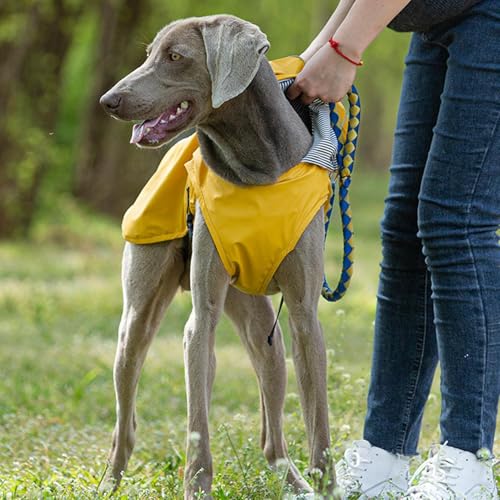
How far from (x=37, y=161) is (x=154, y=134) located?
31.6 feet

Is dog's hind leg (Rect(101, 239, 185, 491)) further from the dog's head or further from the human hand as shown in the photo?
the human hand

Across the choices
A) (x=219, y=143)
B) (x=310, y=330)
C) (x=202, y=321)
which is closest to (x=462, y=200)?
(x=310, y=330)

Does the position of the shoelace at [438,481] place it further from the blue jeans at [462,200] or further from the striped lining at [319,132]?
the striped lining at [319,132]

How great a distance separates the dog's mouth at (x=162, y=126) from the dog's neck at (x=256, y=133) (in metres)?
0.10

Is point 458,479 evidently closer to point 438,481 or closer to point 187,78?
point 438,481

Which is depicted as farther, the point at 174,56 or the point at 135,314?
the point at 135,314

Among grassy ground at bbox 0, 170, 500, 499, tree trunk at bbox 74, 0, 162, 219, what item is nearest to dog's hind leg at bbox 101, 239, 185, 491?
grassy ground at bbox 0, 170, 500, 499

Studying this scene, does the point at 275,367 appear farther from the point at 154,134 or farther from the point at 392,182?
the point at 154,134

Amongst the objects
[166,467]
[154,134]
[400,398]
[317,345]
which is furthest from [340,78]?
[166,467]

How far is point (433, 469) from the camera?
3197 mm

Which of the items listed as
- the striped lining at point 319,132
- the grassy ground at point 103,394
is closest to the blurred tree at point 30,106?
the grassy ground at point 103,394

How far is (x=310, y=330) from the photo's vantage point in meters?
3.25

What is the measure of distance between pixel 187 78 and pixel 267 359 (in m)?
1.13

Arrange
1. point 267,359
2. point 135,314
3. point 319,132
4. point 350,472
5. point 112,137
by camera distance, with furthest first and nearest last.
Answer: point 112,137 → point 267,359 → point 135,314 → point 350,472 → point 319,132
